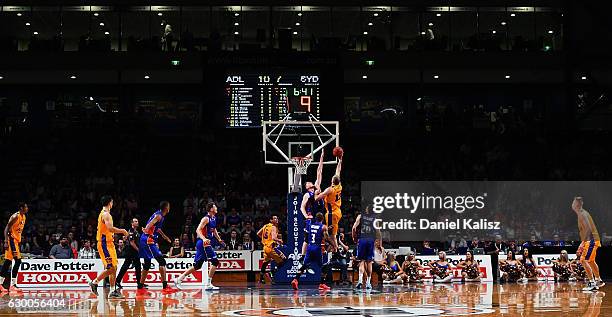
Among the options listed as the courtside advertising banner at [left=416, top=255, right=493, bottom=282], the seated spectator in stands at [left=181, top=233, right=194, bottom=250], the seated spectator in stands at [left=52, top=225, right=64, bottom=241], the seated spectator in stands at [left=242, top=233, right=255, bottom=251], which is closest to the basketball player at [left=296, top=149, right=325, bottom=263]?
the courtside advertising banner at [left=416, top=255, right=493, bottom=282]

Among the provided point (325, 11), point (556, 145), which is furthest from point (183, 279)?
point (556, 145)

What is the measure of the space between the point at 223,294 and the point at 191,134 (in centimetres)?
1638

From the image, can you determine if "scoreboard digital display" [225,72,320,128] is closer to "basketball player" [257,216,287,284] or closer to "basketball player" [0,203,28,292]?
"basketball player" [257,216,287,284]

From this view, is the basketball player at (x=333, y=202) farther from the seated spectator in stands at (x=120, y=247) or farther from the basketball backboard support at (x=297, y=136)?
the seated spectator in stands at (x=120, y=247)

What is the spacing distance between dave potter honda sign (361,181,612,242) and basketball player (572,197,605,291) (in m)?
8.64

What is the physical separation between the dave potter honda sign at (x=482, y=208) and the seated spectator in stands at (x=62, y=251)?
361 inches

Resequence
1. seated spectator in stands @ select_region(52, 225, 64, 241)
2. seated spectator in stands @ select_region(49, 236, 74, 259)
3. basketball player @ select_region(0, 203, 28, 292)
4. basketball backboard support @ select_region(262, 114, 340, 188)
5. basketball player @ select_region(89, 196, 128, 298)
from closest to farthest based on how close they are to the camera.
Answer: basketball player @ select_region(89, 196, 128, 298)
basketball player @ select_region(0, 203, 28, 292)
basketball backboard support @ select_region(262, 114, 340, 188)
seated spectator in stands @ select_region(49, 236, 74, 259)
seated spectator in stands @ select_region(52, 225, 64, 241)

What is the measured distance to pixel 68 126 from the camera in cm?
3300

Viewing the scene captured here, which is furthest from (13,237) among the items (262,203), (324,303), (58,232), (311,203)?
(262,203)

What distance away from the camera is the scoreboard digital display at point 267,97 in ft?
83.7

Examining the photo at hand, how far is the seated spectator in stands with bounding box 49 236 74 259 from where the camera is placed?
23.8 metres

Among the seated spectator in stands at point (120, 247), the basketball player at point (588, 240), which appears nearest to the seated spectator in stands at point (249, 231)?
the seated spectator in stands at point (120, 247)

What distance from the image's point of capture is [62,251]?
939 inches

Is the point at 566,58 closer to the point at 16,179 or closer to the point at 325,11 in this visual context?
the point at 325,11
